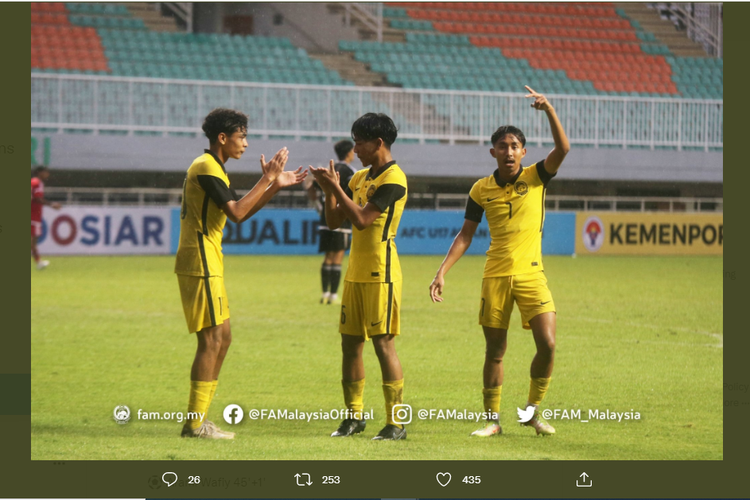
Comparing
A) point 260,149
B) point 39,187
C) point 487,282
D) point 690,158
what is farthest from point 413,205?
point 487,282

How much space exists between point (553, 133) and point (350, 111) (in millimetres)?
17539

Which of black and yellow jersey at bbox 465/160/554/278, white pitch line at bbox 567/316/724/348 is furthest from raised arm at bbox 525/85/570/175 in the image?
white pitch line at bbox 567/316/724/348

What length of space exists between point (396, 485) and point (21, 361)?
148 cm

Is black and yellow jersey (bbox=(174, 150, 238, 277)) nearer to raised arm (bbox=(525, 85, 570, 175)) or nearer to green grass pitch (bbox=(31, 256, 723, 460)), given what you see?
green grass pitch (bbox=(31, 256, 723, 460))

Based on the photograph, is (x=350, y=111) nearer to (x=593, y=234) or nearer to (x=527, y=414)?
(x=593, y=234)

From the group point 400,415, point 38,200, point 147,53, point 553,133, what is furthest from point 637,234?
point 400,415

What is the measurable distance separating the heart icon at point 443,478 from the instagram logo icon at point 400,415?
1.09m

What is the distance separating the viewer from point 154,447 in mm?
4059

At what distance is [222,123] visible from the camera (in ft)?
14.6

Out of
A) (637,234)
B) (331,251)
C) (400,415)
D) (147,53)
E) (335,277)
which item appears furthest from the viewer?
(147,53)

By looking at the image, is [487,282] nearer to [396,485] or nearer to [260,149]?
[396,485]

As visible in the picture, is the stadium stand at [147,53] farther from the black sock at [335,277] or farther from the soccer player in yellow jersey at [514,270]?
the soccer player in yellow jersey at [514,270]

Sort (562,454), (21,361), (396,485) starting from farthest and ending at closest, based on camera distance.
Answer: (562,454) → (21,361) → (396,485)

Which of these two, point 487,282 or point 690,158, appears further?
point 690,158
